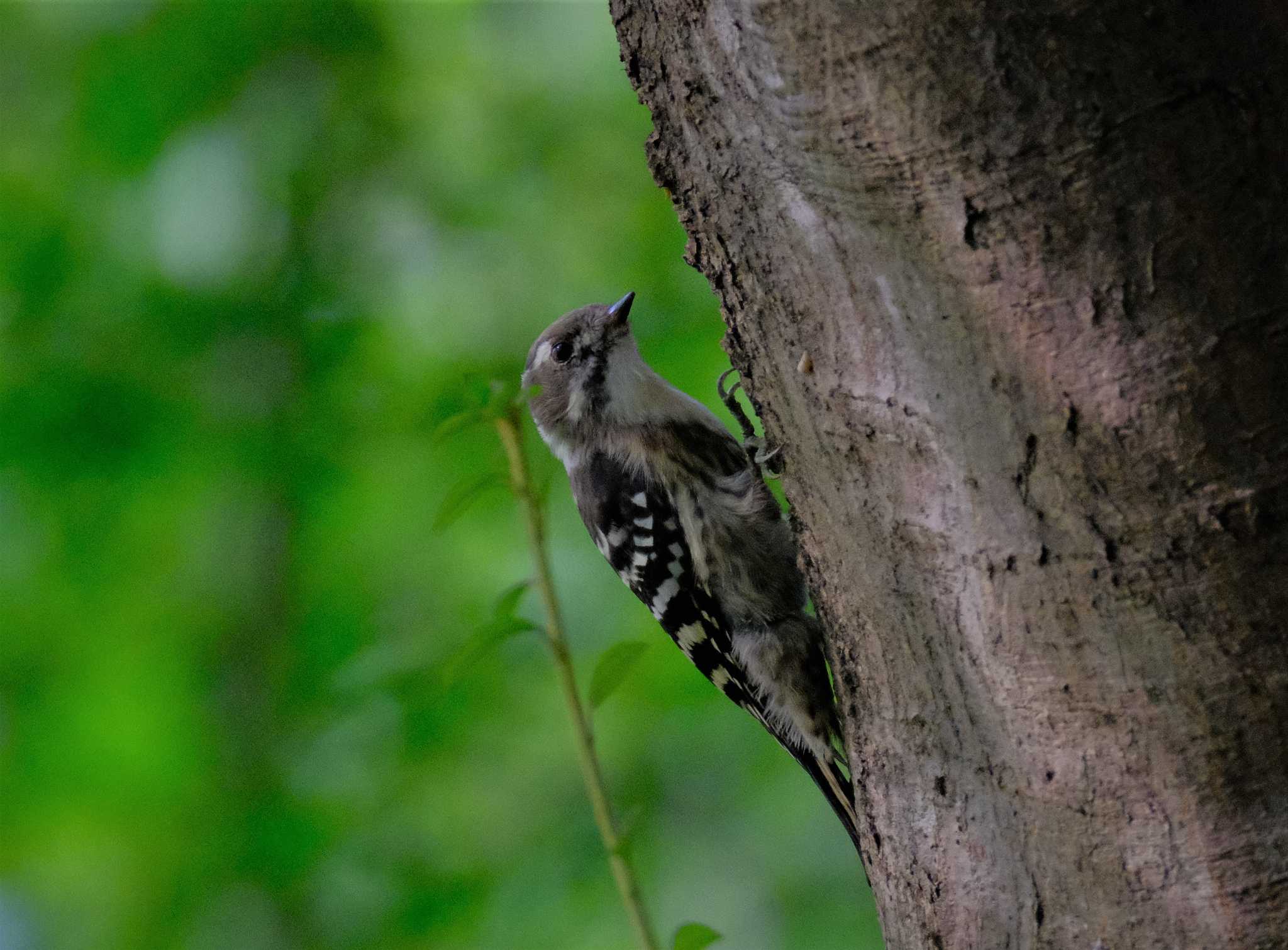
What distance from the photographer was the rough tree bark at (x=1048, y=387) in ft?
3.78

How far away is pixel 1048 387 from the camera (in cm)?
128

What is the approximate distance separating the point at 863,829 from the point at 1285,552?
951 mm

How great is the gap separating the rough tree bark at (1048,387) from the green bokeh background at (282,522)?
10.4ft

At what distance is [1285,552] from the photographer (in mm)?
1198

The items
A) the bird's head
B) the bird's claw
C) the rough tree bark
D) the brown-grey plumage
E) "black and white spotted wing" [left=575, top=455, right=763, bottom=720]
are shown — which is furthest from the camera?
the bird's head

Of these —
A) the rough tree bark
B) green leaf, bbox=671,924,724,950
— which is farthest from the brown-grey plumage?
the rough tree bark

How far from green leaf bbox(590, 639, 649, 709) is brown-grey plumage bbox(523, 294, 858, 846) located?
1.08 meters

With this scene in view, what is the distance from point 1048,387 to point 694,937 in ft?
3.81

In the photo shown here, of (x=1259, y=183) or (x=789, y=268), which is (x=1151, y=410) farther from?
(x=789, y=268)

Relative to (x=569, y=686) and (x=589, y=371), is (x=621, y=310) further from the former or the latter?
(x=569, y=686)

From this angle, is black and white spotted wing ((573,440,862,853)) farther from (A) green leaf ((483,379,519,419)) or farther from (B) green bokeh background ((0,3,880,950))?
(B) green bokeh background ((0,3,880,950))

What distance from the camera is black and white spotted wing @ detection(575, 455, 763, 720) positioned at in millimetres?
3342

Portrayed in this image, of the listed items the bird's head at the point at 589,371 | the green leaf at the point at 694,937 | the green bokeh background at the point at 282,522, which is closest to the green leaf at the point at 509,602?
the green leaf at the point at 694,937

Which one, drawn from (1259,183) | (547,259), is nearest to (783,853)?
(547,259)
